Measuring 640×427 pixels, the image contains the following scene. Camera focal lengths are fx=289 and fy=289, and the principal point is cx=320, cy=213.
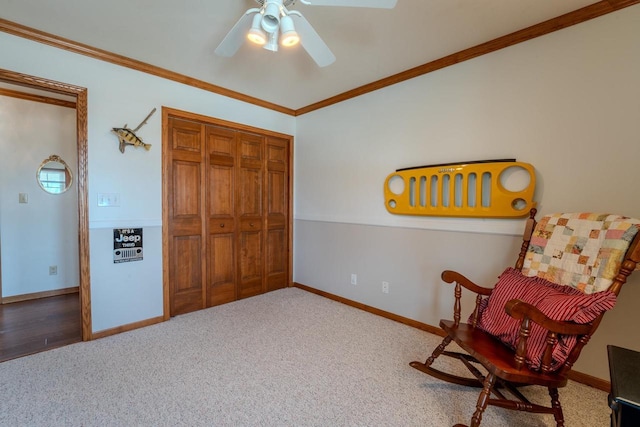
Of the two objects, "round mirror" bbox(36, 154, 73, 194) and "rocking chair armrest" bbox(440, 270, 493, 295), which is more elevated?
"round mirror" bbox(36, 154, 73, 194)

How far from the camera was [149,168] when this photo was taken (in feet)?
8.86

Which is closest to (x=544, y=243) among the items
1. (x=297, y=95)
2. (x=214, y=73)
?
(x=297, y=95)

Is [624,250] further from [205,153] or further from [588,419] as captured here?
[205,153]

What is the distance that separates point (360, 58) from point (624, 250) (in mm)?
2155

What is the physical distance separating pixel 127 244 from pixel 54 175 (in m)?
1.94

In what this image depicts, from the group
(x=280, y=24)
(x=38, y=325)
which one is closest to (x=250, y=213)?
(x=38, y=325)

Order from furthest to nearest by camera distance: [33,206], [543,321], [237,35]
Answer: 1. [33,206]
2. [237,35]
3. [543,321]

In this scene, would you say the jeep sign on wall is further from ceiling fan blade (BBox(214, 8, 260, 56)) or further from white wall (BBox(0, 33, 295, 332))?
ceiling fan blade (BBox(214, 8, 260, 56))

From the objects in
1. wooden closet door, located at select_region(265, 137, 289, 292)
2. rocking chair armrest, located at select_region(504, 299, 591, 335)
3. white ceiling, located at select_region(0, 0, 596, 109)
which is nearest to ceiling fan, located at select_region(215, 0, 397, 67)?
white ceiling, located at select_region(0, 0, 596, 109)

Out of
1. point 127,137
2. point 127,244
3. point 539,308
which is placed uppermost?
point 127,137

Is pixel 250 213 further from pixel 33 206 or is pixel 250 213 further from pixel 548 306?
pixel 548 306

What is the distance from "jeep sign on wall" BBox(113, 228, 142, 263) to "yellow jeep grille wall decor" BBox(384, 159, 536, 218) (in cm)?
237

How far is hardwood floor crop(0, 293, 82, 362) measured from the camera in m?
2.28

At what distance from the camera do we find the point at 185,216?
298 cm
